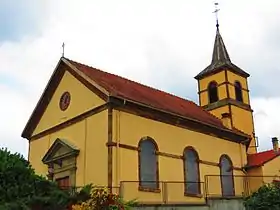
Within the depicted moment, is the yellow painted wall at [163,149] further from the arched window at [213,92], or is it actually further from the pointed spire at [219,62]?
the pointed spire at [219,62]

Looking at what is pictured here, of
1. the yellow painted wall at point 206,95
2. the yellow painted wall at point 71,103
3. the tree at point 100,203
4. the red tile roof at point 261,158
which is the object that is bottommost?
the tree at point 100,203

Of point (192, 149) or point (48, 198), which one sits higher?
point (192, 149)

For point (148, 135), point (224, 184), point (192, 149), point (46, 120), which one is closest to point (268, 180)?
point (224, 184)

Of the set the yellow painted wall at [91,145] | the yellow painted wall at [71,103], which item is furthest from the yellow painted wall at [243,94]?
the yellow painted wall at [91,145]

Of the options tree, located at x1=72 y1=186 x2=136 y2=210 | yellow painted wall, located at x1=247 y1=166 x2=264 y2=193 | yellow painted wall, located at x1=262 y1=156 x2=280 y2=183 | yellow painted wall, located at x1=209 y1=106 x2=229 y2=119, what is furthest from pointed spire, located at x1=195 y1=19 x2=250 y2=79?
tree, located at x1=72 y1=186 x2=136 y2=210

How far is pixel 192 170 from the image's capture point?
84.8 ft

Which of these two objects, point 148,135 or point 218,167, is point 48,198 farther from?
point 218,167

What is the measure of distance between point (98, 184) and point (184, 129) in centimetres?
661

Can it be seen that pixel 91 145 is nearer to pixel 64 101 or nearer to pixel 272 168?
pixel 64 101

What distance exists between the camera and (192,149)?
26203 mm

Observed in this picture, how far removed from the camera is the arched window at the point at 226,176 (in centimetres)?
2673

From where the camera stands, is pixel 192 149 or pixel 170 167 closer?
pixel 170 167

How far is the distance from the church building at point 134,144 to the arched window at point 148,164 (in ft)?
0.17

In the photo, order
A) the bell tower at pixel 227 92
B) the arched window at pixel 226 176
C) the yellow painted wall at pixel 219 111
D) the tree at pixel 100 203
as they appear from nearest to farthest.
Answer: the tree at pixel 100 203 → the arched window at pixel 226 176 → the yellow painted wall at pixel 219 111 → the bell tower at pixel 227 92
